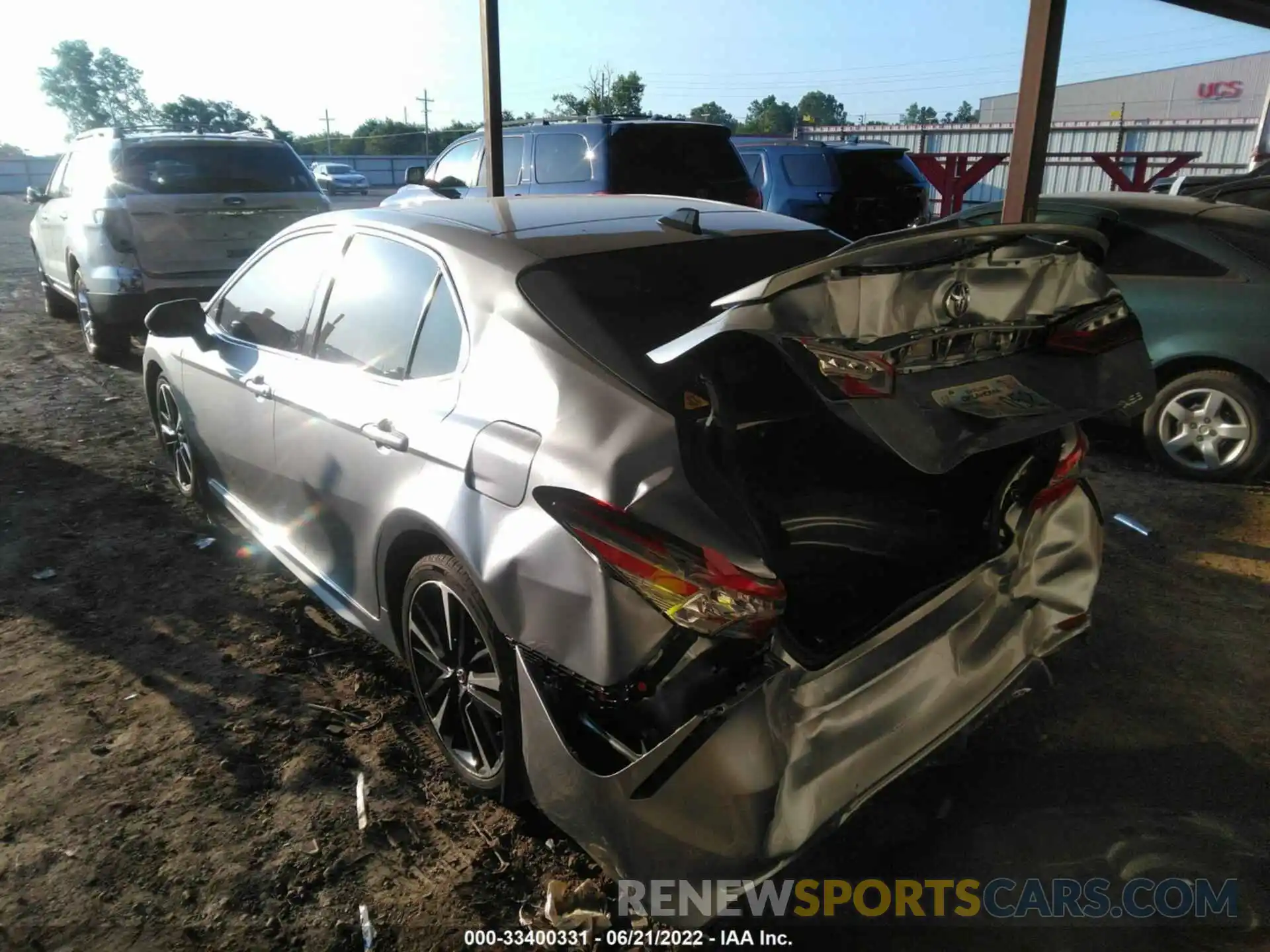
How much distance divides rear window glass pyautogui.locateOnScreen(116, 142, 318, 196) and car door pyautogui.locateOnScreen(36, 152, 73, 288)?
1.16m

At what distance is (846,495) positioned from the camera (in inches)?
114

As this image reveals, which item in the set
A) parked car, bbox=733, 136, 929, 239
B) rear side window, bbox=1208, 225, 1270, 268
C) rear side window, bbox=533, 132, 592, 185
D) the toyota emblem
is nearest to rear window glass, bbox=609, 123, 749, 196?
rear side window, bbox=533, 132, 592, 185

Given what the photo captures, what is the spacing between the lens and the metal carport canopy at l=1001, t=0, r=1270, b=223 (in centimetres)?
445

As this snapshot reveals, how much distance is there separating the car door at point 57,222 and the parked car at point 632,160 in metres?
2.95

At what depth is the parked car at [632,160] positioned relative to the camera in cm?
916

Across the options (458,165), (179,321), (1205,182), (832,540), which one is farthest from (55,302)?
(1205,182)

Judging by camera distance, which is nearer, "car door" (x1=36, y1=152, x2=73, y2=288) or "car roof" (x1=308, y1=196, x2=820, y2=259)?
"car roof" (x1=308, y1=196, x2=820, y2=259)

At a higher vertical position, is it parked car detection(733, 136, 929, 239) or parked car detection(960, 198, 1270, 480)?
parked car detection(733, 136, 929, 239)

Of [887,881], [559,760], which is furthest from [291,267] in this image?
[887,881]

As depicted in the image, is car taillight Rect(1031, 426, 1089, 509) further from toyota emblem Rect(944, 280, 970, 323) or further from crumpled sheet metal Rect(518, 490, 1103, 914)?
toyota emblem Rect(944, 280, 970, 323)

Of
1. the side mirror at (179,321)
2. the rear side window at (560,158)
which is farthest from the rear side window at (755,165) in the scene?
the side mirror at (179,321)

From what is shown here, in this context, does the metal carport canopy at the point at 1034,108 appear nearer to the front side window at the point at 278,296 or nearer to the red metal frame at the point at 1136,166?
the front side window at the point at 278,296

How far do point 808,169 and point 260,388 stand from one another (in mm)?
9158

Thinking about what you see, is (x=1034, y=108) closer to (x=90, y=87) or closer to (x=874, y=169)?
(x=874, y=169)
